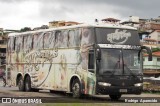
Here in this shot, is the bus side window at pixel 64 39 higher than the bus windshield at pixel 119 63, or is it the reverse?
the bus side window at pixel 64 39

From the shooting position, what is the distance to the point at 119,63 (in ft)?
65.2

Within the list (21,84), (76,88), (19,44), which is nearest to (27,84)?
(21,84)

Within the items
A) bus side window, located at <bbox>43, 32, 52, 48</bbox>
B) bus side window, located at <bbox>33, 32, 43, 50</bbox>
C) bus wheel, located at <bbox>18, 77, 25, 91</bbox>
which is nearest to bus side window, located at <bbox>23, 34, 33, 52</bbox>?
bus side window, located at <bbox>33, 32, 43, 50</bbox>

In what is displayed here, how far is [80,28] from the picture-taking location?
2109 centimetres

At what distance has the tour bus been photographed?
1977 centimetres

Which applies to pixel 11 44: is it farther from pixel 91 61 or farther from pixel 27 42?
pixel 91 61

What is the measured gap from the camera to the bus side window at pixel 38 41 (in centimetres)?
2484

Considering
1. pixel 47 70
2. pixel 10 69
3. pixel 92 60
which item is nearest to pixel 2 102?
pixel 92 60

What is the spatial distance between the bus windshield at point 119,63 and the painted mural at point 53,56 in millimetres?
701

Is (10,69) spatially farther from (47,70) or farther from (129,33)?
(129,33)

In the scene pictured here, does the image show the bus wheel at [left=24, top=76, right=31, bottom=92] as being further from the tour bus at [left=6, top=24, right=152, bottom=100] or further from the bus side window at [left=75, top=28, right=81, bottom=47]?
the bus side window at [left=75, top=28, right=81, bottom=47]

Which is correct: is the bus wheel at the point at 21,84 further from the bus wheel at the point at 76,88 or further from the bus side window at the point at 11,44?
the bus wheel at the point at 76,88

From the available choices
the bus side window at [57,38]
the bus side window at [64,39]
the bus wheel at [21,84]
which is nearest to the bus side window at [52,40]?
the bus side window at [57,38]

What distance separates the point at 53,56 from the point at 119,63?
474 cm
